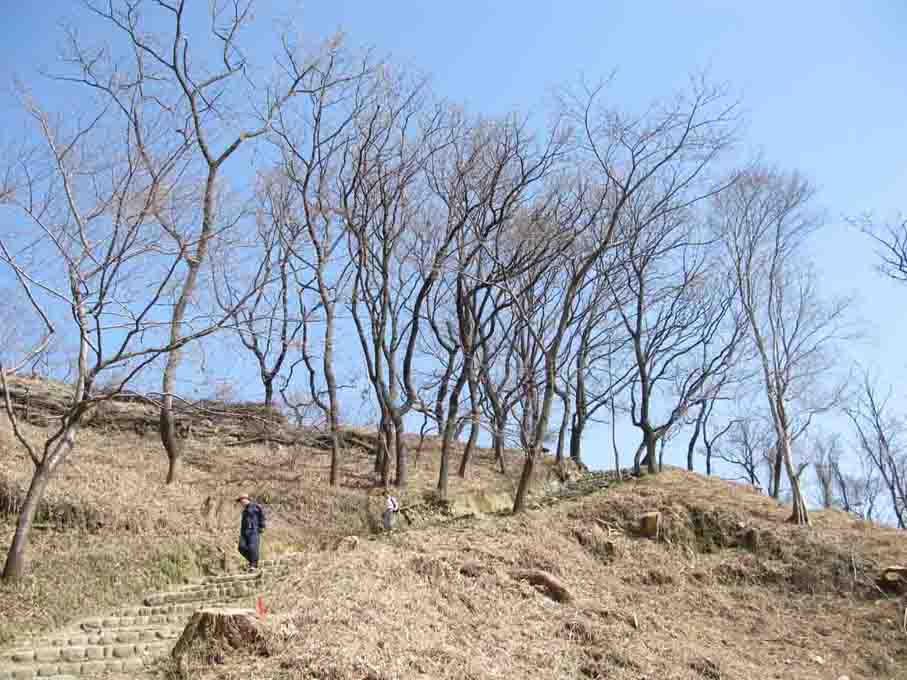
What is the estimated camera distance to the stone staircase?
880 centimetres

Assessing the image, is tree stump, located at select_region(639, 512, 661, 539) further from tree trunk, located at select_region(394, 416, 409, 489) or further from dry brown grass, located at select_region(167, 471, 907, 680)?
tree trunk, located at select_region(394, 416, 409, 489)

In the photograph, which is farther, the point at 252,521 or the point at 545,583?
the point at 252,521

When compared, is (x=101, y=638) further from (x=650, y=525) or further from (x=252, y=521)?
(x=650, y=525)

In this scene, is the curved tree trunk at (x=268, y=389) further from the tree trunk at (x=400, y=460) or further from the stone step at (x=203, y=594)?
the stone step at (x=203, y=594)


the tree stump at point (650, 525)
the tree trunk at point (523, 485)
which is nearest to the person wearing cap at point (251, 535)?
the tree trunk at point (523, 485)

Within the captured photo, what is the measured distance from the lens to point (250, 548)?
44.3 ft

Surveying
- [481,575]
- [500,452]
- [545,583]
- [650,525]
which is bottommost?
[545,583]

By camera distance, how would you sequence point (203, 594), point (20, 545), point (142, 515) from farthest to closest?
point (142, 515)
point (203, 594)
point (20, 545)

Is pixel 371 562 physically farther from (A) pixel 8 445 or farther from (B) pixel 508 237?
(B) pixel 508 237

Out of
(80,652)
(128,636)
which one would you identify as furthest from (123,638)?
(80,652)

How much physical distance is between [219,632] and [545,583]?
20.6 ft

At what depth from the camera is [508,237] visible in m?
23.7

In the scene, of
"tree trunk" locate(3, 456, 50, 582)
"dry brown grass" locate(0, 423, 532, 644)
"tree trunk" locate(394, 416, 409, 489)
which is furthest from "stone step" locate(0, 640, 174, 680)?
"tree trunk" locate(394, 416, 409, 489)

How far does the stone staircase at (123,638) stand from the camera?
8797 mm
